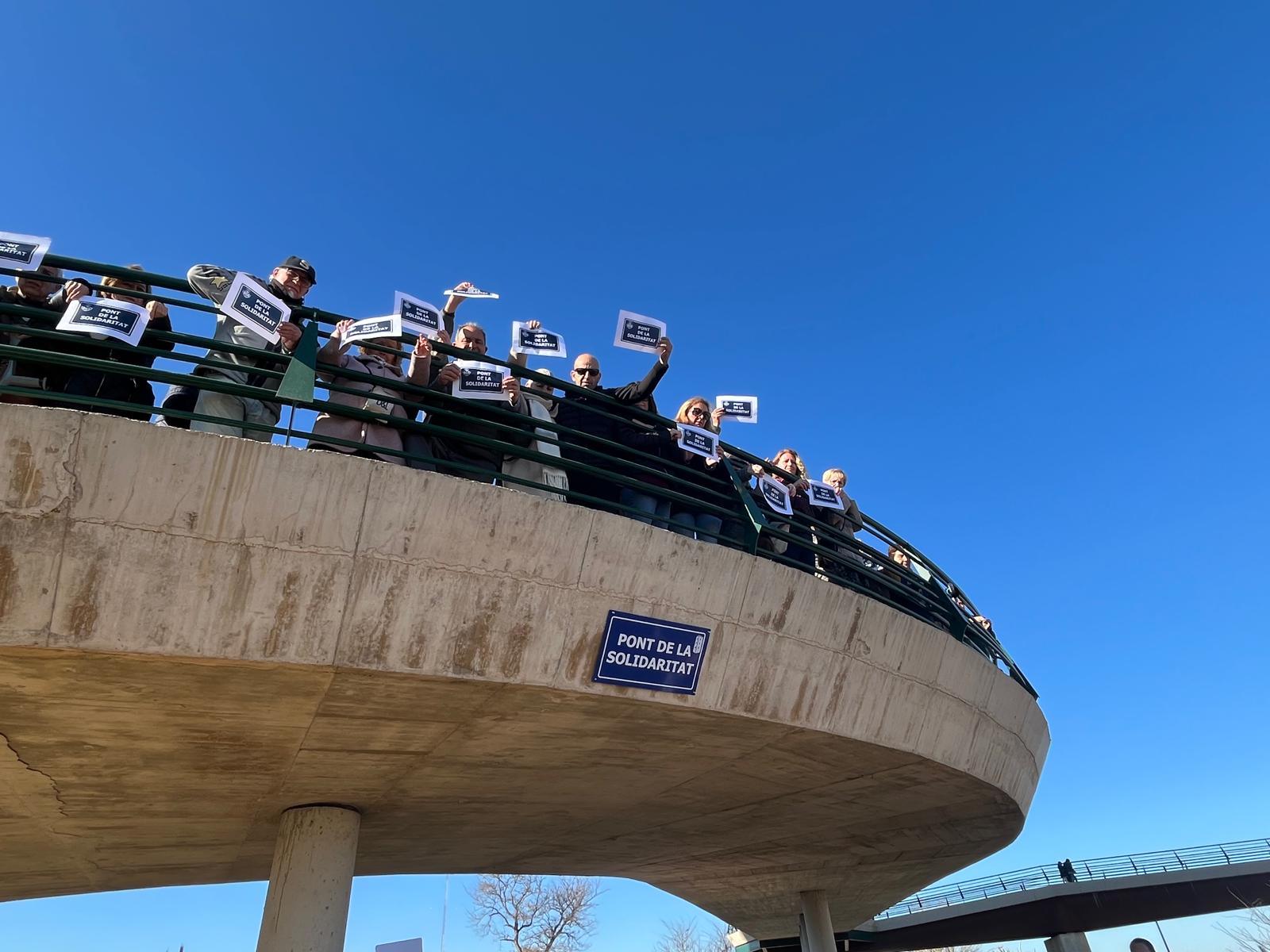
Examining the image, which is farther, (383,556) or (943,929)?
(943,929)

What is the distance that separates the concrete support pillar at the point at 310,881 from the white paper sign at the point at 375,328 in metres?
4.88

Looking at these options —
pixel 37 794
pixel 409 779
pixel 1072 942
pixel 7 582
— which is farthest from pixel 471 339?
pixel 1072 942

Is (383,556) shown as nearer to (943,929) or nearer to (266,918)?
(266,918)

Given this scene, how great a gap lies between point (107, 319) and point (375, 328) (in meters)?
1.58

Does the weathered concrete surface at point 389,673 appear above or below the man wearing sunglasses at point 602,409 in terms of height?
below

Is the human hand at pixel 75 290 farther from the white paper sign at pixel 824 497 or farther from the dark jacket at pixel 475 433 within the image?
the white paper sign at pixel 824 497

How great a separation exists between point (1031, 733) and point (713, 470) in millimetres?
6425

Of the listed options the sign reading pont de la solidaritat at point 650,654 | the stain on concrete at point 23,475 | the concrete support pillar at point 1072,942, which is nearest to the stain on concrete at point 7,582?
the stain on concrete at point 23,475

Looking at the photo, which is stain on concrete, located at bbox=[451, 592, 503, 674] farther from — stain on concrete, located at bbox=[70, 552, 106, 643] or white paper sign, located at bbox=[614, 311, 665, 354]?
white paper sign, located at bbox=[614, 311, 665, 354]

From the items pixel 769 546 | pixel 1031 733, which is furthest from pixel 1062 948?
pixel 769 546

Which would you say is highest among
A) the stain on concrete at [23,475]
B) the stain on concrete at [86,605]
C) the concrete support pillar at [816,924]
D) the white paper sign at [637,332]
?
the white paper sign at [637,332]

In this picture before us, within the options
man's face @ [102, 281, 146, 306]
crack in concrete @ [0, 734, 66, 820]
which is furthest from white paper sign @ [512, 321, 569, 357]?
crack in concrete @ [0, 734, 66, 820]

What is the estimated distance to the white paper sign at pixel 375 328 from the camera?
5363 mm

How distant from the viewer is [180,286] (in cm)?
529
